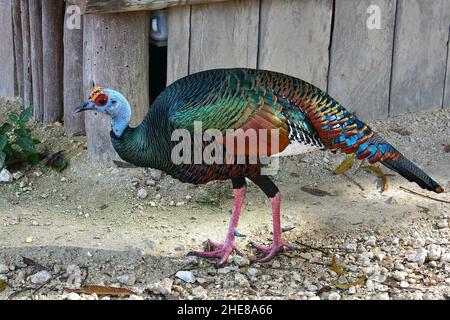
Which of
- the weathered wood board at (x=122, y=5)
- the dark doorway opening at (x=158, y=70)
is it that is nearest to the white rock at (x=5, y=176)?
the dark doorway opening at (x=158, y=70)

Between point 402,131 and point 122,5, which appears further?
point 402,131

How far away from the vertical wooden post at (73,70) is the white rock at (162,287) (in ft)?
5.60

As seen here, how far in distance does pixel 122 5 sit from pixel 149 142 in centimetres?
110

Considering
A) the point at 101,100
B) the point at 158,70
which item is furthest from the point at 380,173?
the point at 101,100

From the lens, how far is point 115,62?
5250 millimetres

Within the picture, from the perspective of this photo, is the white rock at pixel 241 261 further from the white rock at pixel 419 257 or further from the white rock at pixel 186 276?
the white rock at pixel 419 257

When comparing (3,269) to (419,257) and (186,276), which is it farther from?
(419,257)

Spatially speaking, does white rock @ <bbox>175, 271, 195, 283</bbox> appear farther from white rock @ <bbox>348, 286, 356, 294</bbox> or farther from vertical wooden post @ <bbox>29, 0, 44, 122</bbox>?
vertical wooden post @ <bbox>29, 0, 44, 122</bbox>

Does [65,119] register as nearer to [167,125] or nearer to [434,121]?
[167,125]

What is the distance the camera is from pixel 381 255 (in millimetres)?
4609

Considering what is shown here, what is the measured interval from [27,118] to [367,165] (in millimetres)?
2252

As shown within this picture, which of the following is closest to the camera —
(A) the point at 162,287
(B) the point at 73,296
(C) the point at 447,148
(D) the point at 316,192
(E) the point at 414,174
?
(B) the point at 73,296

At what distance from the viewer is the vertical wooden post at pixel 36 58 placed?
573cm

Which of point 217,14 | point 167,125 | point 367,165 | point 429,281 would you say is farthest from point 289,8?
point 429,281
